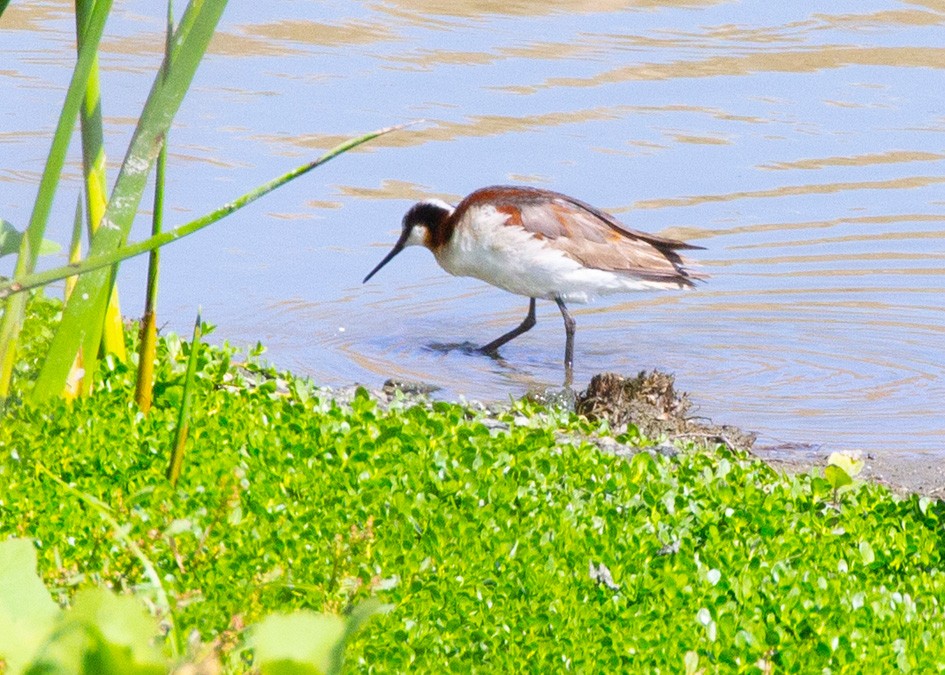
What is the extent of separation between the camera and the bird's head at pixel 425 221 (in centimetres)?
1007

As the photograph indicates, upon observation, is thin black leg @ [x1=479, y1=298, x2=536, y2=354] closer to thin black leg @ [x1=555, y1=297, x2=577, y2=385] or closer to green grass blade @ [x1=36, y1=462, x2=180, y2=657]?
thin black leg @ [x1=555, y1=297, x2=577, y2=385]

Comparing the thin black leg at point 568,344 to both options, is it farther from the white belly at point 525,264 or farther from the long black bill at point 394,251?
the long black bill at point 394,251

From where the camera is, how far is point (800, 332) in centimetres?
993

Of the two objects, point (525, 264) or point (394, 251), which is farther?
point (394, 251)

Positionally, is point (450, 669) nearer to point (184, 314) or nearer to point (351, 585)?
point (351, 585)

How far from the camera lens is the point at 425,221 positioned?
33.4ft

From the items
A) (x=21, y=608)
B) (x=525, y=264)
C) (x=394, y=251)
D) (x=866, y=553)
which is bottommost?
(x=394, y=251)

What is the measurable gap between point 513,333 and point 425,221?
1.00 metres

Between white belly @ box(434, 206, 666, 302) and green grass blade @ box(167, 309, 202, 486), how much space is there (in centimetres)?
479

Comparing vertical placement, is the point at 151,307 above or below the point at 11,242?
below

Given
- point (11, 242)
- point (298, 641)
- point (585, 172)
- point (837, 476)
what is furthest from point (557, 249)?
point (298, 641)

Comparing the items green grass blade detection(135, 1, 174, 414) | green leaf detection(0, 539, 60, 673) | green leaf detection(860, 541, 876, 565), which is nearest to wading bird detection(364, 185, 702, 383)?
green grass blade detection(135, 1, 174, 414)

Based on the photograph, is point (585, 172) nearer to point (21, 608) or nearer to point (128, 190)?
point (128, 190)

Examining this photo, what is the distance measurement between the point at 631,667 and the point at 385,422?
2023mm
